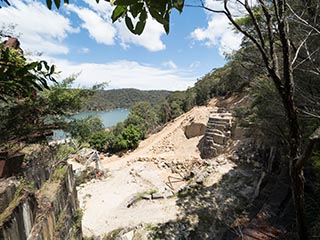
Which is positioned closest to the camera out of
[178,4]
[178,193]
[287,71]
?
[178,4]

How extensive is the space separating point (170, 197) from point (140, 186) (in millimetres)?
2406

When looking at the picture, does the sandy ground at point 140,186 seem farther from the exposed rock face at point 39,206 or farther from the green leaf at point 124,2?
the green leaf at point 124,2

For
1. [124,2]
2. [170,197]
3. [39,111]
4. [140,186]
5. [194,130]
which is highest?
[124,2]

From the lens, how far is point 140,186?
11359mm

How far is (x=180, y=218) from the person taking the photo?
7.59 m

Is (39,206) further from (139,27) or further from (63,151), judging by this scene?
(139,27)

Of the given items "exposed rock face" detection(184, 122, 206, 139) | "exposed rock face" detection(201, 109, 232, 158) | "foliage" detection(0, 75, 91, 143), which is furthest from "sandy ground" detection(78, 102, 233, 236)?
"foliage" detection(0, 75, 91, 143)

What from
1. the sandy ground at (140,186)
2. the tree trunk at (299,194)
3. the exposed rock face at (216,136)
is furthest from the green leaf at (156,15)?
the exposed rock face at (216,136)

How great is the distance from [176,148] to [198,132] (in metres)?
2.12

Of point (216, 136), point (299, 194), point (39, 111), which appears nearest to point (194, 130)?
point (216, 136)

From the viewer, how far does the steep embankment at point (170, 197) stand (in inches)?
282

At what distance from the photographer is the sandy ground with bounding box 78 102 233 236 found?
8055 millimetres

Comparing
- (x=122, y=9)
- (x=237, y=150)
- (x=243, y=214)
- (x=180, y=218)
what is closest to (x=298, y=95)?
(x=122, y=9)

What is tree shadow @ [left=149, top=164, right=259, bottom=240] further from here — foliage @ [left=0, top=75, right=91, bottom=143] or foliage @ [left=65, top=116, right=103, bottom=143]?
foliage @ [left=0, top=75, right=91, bottom=143]
